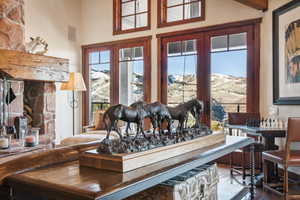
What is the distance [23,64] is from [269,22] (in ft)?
12.4

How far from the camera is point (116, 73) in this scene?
6238 millimetres

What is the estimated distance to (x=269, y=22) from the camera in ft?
14.2

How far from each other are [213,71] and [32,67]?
304 cm

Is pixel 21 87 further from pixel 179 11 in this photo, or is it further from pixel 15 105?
pixel 179 11

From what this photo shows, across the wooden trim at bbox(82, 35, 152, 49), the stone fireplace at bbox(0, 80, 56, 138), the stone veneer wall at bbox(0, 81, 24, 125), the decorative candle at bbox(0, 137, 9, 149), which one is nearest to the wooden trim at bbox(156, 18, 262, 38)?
the wooden trim at bbox(82, 35, 152, 49)

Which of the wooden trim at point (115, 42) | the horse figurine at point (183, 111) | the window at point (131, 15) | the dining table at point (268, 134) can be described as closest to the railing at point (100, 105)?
the wooden trim at point (115, 42)

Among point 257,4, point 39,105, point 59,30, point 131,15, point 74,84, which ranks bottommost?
point 39,105

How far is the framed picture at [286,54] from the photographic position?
12.3 ft

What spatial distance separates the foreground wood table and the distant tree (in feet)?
11.8

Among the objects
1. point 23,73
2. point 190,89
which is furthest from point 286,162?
point 23,73

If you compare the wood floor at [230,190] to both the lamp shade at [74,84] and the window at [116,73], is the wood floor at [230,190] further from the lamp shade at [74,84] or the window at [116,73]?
the lamp shade at [74,84]

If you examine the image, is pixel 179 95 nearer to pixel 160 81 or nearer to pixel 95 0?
pixel 160 81

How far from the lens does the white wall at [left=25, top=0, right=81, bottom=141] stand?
565 centimetres

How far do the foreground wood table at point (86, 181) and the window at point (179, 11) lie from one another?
4.21m
